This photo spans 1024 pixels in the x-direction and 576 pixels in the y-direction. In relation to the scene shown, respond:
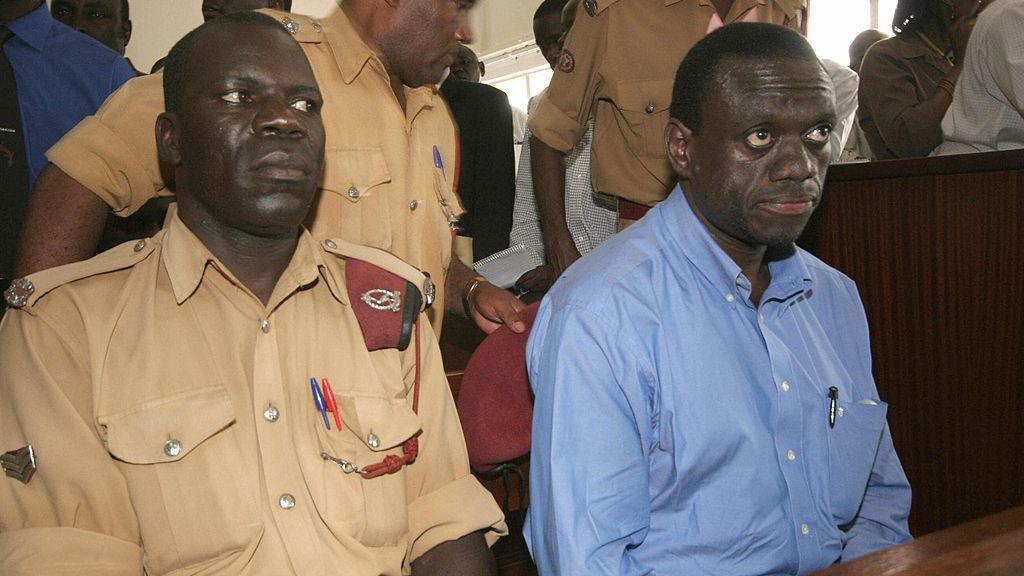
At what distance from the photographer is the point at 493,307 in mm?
1923

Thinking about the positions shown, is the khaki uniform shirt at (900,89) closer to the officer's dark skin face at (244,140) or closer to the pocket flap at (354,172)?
the pocket flap at (354,172)

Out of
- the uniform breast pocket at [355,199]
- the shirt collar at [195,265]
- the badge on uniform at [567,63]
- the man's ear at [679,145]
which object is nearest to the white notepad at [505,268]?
the badge on uniform at [567,63]

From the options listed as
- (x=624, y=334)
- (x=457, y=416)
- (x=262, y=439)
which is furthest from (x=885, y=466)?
(x=262, y=439)

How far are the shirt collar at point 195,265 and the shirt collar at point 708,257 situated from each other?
575 millimetres

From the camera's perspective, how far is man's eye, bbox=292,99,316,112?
1496mm

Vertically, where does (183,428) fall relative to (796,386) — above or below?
above

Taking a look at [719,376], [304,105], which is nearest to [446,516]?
[719,376]

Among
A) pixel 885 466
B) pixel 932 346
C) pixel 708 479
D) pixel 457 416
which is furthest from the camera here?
pixel 932 346

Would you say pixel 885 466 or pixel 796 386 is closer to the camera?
pixel 796 386

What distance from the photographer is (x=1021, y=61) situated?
257cm

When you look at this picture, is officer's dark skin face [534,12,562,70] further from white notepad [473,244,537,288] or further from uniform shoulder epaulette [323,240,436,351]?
uniform shoulder epaulette [323,240,436,351]

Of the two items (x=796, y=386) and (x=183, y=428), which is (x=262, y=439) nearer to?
(x=183, y=428)

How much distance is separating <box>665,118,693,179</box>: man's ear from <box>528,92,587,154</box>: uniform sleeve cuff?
98 centimetres

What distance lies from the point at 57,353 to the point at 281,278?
0.34 m
